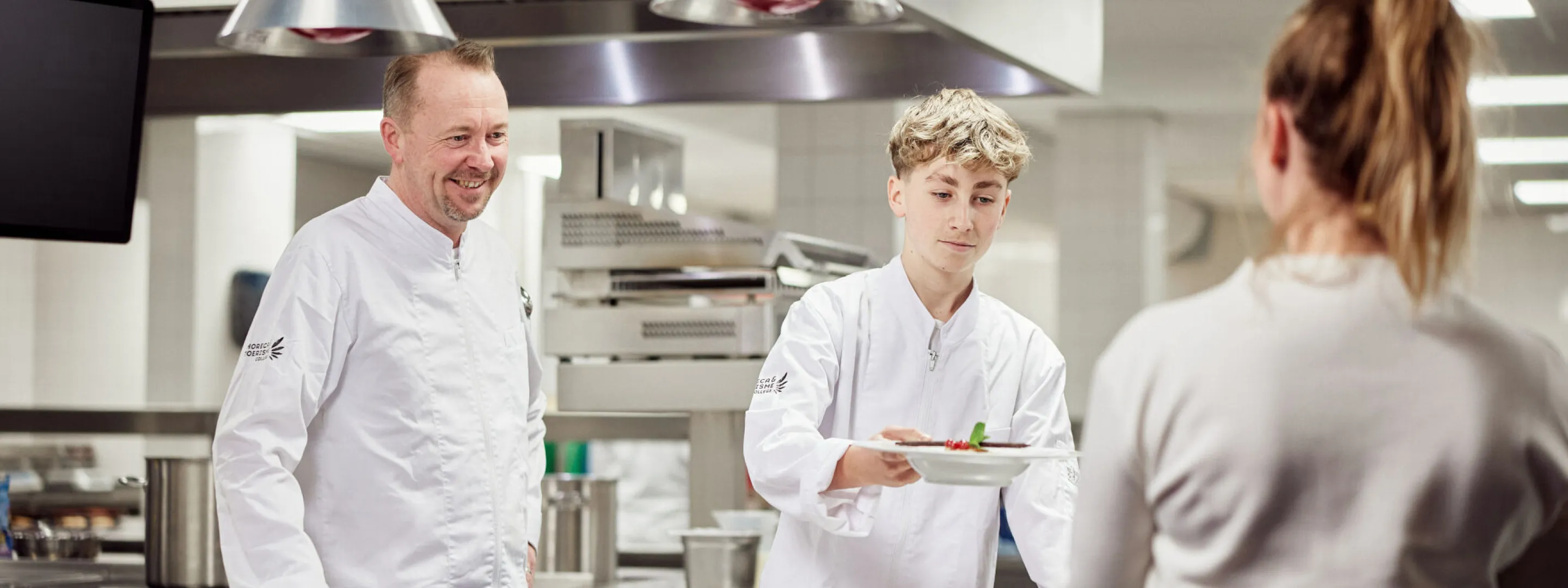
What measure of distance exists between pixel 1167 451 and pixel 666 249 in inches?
101

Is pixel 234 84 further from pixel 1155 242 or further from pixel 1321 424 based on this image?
pixel 1155 242

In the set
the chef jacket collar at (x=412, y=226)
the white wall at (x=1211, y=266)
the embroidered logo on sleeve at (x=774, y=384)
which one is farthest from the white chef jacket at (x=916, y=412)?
the white wall at (x=1211, y=266)

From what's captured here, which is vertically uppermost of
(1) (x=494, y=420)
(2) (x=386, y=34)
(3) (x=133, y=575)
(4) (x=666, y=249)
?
(2) (x=386, y=34)

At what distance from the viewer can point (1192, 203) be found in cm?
1100

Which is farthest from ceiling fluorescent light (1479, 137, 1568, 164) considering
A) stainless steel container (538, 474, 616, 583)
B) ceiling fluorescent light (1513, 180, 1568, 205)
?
stainless steel container (538, 474, 616, 583)

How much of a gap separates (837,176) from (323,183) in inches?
238

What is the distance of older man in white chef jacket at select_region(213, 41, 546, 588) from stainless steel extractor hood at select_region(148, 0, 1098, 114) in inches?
16.0

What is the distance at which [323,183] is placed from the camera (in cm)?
1070

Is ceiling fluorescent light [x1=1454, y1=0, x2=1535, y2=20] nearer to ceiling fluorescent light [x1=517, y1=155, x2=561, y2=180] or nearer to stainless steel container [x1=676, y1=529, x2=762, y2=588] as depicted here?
stainless steel container [x1=676, y1=529, x2=762, y2=588]

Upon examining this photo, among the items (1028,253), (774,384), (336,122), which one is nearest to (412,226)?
(774,384)

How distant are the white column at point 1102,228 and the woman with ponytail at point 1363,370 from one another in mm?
7187

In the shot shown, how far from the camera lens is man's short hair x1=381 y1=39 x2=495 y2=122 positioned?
6.42 ft

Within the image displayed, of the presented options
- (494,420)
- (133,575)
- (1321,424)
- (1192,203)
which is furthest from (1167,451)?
(1192,203)

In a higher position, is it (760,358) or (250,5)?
Answer: (250,5)
